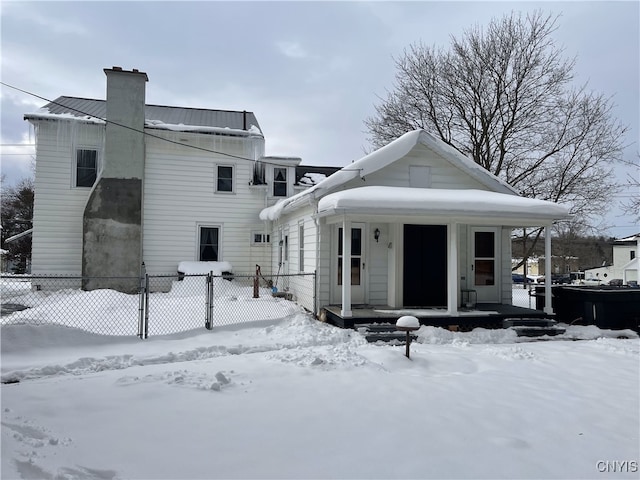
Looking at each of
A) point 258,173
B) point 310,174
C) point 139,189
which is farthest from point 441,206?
point 139,189

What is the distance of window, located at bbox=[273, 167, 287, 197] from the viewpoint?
53.2 feet

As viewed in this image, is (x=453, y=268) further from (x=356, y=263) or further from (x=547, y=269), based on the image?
(x=547, y=269)

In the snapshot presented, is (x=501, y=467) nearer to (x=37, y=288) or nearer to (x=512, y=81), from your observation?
(x=37, y=288)

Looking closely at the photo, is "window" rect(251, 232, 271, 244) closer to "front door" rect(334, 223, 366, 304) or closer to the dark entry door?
"front door" rect(334, 223, 366, 304)

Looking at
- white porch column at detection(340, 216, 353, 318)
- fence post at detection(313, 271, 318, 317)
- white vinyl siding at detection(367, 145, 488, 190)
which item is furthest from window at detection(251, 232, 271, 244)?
white porch column at detection(340, 216, 353, 318)

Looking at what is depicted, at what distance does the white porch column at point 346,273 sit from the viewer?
8.47 m

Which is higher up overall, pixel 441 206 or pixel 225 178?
pixel 225 178

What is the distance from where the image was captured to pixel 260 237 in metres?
16.0

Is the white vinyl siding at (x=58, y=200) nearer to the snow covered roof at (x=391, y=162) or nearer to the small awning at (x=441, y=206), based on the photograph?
the snow covered roof at (x=391, y=162)

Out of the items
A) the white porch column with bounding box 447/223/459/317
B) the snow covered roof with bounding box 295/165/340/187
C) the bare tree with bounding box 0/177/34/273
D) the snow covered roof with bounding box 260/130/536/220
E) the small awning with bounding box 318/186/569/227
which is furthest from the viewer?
the bare tree with bounding box 0/177/34/273

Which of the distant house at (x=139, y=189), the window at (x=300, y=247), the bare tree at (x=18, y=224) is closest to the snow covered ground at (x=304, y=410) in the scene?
the window at (x=300, y=247)

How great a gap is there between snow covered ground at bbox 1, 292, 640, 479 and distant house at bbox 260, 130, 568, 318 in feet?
9.31

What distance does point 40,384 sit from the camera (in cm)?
475

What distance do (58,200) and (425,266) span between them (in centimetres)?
1247
